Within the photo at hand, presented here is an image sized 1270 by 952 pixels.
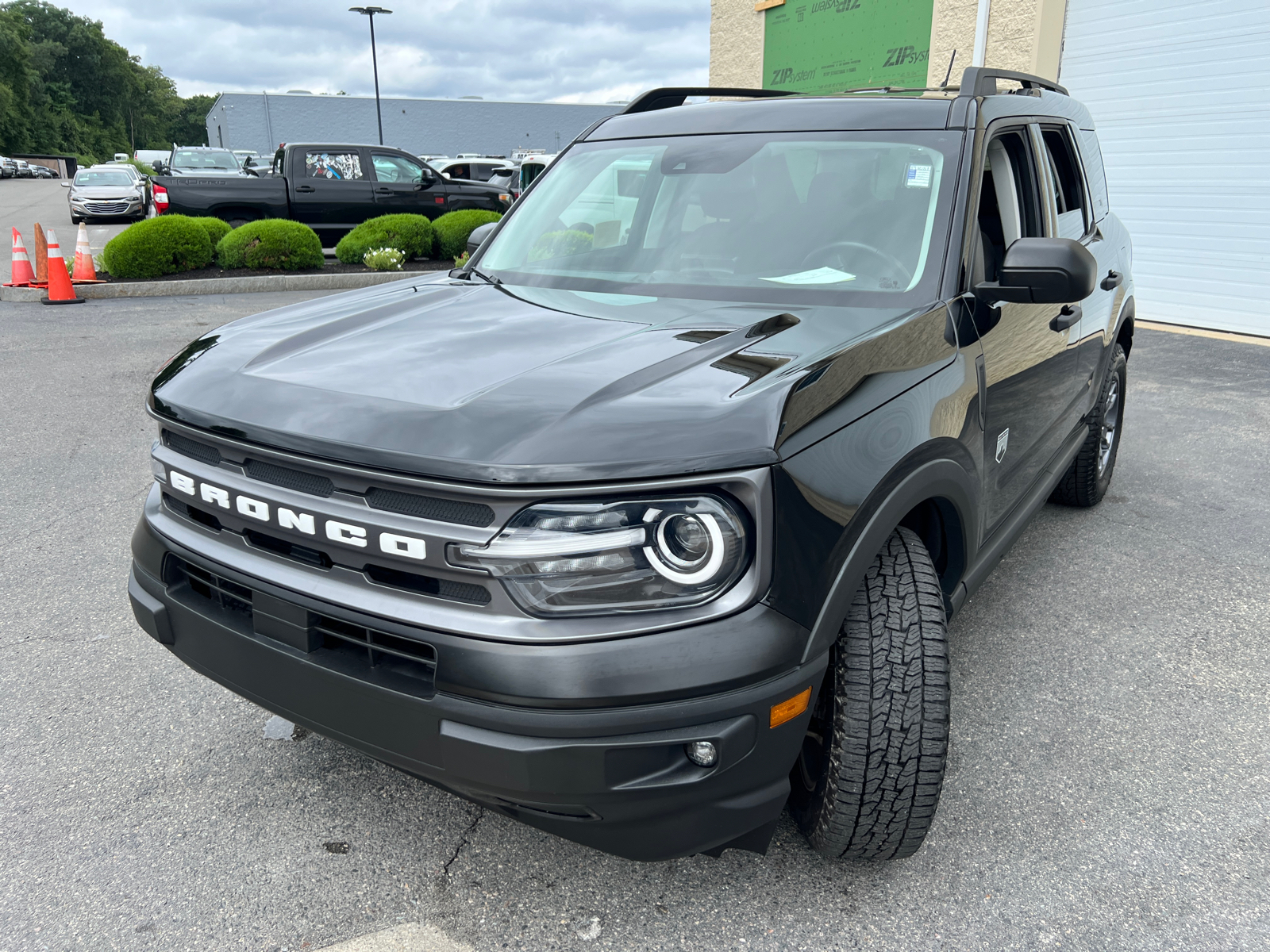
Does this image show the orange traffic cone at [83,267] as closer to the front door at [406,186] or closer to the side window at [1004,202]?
the front door at [406,186]

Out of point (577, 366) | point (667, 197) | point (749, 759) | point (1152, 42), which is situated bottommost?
point (749, 759)

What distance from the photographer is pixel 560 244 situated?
10.1 feet

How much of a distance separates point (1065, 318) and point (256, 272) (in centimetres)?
1132

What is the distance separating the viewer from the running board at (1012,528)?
8.41 ft

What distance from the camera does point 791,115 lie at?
294 centimetres

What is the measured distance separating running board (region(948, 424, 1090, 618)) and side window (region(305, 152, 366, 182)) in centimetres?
1328

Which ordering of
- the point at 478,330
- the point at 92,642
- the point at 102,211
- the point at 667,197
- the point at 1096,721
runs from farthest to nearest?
the point at 102,211
the point at 92,642
the point at 667,197
the point at 1096,721
the point at 478,330

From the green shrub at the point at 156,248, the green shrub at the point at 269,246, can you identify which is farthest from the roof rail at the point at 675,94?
the green shrub at the point at 156,248

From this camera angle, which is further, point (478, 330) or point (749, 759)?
point (478, 330)

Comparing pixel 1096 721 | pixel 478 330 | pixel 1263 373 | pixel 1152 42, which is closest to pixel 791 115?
pixel 478 330

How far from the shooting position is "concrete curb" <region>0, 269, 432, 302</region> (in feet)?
35.6

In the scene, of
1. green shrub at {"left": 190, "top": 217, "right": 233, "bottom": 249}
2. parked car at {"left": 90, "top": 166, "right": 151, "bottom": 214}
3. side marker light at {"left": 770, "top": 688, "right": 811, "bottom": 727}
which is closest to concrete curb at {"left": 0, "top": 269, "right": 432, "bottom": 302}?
green shrub at {"left": 190, "top": 217, "right": 233, "bottom": 249}

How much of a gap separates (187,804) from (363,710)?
989mm

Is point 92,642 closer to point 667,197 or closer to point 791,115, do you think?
point 667,197
